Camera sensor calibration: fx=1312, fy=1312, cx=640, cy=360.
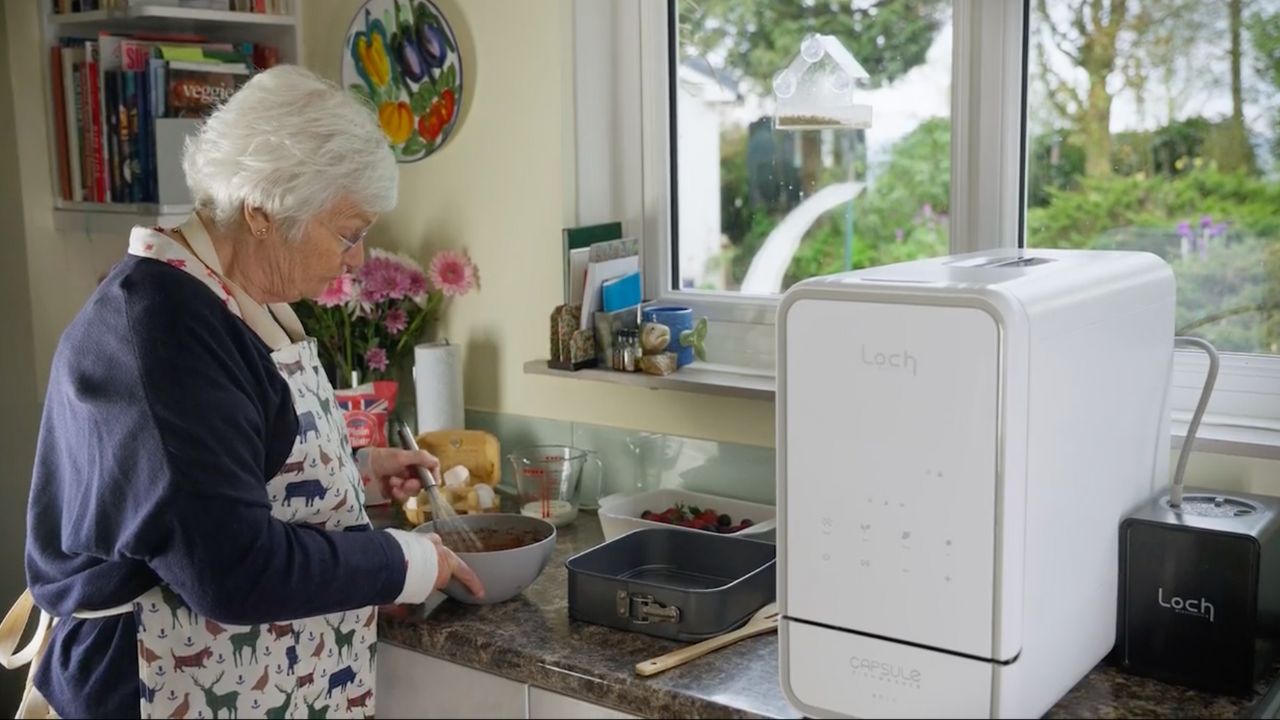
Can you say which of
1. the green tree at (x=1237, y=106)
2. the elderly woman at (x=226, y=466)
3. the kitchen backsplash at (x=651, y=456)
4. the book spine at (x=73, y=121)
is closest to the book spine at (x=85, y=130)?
the book spine at (x=73, y=121)

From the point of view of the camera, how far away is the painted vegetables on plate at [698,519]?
1896mm

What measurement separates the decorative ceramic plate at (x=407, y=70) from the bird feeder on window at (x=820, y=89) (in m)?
0.59

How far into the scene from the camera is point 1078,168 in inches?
70.4

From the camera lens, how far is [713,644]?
154cm

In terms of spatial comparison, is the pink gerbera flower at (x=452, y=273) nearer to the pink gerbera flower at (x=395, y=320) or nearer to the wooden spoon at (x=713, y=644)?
the pink gerbera flower at (x=395, y=320)

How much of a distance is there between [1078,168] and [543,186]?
86cm

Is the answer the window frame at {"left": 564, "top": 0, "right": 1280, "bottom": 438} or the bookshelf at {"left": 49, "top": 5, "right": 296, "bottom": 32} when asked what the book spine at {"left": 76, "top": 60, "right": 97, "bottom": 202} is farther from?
the window frame at {"left": 564, "top": 0, "right": 1280, "bottom": 438}

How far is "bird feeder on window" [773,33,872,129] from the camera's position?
1.96 m

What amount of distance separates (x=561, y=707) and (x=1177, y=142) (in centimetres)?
106

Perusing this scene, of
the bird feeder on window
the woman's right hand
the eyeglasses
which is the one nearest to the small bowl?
the woman's right hand

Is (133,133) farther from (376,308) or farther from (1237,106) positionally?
(1237,106)

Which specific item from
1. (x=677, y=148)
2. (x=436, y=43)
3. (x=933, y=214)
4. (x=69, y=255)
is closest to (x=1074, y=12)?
(x=933, y=214)

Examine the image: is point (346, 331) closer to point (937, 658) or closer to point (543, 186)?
point (543, 186)

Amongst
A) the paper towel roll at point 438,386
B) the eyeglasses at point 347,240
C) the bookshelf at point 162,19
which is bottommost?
the paper towel roll at point 438,386
